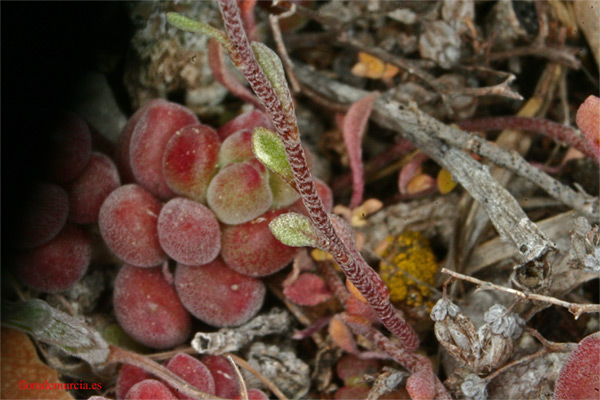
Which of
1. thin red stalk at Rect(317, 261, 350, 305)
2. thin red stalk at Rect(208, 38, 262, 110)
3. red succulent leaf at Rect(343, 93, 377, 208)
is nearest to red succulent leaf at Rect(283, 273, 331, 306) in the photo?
thin red stalk at Rect(317, 261, 350, 305)

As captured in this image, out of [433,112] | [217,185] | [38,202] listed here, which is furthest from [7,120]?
[433,112]

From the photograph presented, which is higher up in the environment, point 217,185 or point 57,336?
point 217,185

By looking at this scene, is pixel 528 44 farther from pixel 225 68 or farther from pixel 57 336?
pixel 57 336

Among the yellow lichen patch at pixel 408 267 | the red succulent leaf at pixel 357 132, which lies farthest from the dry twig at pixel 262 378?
the red succulent leaf at pixel 357 132

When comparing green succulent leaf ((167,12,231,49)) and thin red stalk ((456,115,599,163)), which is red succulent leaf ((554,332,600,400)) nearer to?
thin red stalk ((456,115,599,163))

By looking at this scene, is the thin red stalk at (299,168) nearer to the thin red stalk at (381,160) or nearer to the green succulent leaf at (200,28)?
the green succulent leaf at (200,28)

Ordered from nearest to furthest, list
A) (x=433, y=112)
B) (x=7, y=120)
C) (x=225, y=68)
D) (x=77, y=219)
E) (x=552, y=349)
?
1. (x=552, y=349)
2. (x=7, y=120)
3. (x=77, y=219)
4. (x=225, y=68)
5. (x=433, y=112)

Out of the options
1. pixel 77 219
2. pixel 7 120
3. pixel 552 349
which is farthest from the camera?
pixel 77 219

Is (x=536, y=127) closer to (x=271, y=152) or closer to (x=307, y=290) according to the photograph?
(x=307, y=290)
